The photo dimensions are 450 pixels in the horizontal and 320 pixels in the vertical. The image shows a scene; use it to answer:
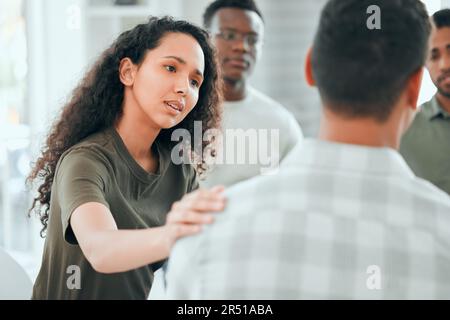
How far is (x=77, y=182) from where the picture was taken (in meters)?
1.21

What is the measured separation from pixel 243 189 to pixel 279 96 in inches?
118

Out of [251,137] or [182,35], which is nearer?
[182,35]

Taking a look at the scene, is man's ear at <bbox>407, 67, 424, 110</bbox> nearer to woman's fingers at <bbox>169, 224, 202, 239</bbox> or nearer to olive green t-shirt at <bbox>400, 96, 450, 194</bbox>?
woman's fingers at <bbox>169, 224, 202, 239</bbox>

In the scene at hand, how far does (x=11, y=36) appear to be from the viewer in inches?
154

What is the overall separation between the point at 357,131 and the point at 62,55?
9.36 feet

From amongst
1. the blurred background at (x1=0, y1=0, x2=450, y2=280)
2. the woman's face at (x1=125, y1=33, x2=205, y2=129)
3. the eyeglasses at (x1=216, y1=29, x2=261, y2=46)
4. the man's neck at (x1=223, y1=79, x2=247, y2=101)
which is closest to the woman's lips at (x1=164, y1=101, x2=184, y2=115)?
the woman's face at (x1=125, y1=33, x2=205, y2=129)

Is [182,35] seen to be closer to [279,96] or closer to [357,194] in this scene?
[357,194]

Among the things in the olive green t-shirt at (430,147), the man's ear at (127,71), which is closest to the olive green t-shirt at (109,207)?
the man's ear at (127,71)

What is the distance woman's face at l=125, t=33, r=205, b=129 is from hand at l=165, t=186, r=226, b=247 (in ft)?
1.84

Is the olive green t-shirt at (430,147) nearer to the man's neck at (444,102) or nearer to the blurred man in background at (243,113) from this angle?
the man's neck at (444,102)

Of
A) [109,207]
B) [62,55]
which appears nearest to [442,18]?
[109,207]

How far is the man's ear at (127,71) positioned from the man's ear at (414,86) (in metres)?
0.73

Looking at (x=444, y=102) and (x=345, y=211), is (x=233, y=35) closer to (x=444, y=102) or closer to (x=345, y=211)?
(x=444, y=102)
